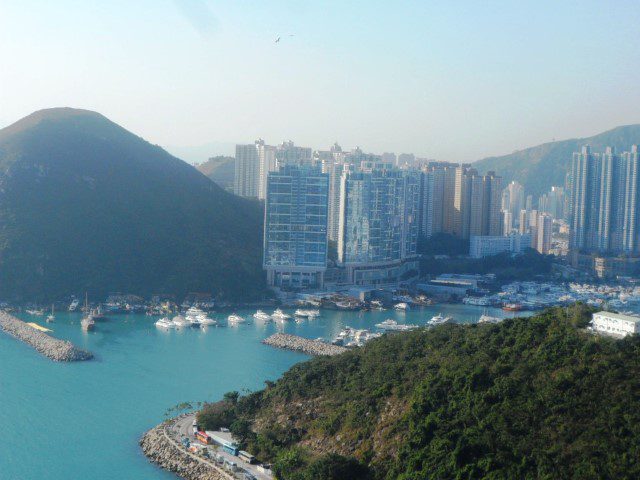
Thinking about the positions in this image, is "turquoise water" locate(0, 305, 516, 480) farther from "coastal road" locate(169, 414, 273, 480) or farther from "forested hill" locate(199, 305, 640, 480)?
"forested hill" locate(199, 305, 640, 480)

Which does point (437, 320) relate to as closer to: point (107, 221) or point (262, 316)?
point (262, 316)

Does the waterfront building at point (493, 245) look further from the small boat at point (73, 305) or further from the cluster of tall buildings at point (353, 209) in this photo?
the small boat at point (73, 305)

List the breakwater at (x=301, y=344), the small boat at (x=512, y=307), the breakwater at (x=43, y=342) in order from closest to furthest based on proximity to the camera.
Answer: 1. the breakwater at (x=43, y=342)
2. the breakwater at (x=301, y=344)
3. the small boat at (x=512, y=307)

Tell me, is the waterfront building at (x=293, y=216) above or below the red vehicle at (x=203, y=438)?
above

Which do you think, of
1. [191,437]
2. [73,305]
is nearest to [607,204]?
[73,305]

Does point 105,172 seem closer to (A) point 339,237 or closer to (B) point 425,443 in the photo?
(A) point 339,237

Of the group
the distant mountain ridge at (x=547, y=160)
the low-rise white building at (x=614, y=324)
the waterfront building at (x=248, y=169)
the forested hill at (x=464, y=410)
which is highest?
the distant mountain ridge at (x=547, y=160)

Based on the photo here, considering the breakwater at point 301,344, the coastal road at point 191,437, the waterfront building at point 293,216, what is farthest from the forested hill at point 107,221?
the coastal road at point 191,437
